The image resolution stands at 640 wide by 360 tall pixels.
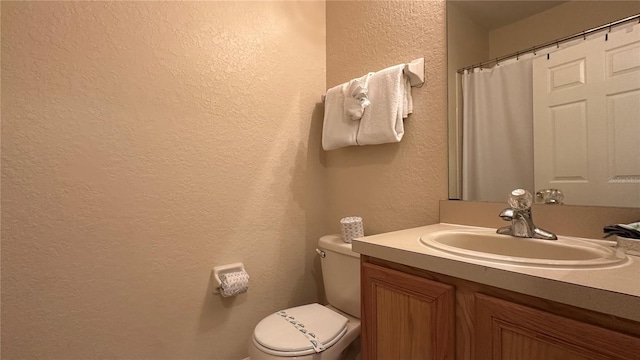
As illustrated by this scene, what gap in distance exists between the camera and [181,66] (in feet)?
4.13

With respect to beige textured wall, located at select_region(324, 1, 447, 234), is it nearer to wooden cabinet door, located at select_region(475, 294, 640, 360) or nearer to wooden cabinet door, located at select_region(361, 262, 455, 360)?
wooden cabinet door, located at select_region(361, 262, 455, 360)

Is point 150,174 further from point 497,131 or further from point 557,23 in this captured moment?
point 557,23

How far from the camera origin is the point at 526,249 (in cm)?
88

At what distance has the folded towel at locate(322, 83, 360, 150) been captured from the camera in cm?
144

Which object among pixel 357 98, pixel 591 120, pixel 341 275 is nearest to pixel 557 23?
pixel 591 120

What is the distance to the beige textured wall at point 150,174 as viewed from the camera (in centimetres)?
98

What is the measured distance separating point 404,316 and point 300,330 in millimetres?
522

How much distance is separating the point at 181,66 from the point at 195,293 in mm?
1060

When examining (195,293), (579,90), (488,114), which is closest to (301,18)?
(488,114)

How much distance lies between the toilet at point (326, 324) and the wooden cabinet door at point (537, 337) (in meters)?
0.60

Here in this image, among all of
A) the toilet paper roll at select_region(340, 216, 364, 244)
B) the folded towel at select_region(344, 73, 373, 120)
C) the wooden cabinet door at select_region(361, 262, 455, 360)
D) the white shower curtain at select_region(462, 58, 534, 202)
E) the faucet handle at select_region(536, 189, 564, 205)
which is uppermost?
the folded towel at select_region(344, 73, 373, 120)

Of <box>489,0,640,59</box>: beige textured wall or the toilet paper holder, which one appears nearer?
<box>489,0,640,59</box>: beige textured wall

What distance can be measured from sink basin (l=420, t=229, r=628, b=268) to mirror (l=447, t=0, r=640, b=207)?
206 millimetres

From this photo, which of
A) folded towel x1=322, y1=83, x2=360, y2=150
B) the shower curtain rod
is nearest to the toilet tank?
folded towel x1=322, y1=83, x2=360, y2=150
